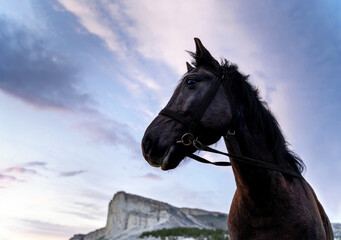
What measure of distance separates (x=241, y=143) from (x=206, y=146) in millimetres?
392

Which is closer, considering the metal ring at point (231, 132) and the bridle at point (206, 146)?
the bridle at point (206, 146)

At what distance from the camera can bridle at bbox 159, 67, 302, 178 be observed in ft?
8.77

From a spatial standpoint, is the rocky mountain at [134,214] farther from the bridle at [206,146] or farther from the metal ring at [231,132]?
the metal ring at [231,132]

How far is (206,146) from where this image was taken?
276 cm

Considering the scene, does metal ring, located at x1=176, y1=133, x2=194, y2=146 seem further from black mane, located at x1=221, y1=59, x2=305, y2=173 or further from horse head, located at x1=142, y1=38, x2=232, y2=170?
black mane, located at x1=221, y1=59, x2=305, y2=173

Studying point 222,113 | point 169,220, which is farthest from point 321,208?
point 169,220

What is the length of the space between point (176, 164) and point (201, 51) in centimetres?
122

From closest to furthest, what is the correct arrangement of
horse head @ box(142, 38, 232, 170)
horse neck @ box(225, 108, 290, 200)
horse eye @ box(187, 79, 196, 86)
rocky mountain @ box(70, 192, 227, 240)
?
horse head @ box(142, 38, 232, 170), horse neck @ box(225, 108, 290, 200), horse eye @ box(187, 79, 196, 86), rocky mountain @ box(70, 192, 227, 240)

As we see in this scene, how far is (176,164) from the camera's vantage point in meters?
2.66

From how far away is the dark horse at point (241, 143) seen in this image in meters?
2.67

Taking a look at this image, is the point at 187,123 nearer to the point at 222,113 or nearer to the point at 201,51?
the point at 222,113

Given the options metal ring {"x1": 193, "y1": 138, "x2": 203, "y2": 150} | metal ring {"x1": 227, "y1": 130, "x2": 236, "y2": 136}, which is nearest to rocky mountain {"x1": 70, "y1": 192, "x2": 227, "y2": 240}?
metal ring {"x1": 227, "y1": 130, "x2": 236, "y2": 136}

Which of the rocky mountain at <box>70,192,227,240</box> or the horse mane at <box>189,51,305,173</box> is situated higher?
the rocky mountain at <box>70,192,227,240</box>

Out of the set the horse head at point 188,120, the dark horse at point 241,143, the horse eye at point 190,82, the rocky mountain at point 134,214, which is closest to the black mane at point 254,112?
the dark horse at point 241,143
